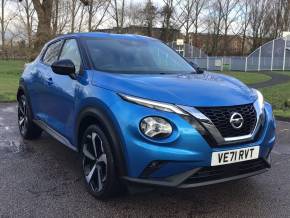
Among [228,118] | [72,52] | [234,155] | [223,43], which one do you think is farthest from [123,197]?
[223,43]

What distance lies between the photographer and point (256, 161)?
386 centimetres

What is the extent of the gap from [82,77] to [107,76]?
1.37 ft

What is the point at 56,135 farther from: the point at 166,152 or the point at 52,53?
the point at 166,152

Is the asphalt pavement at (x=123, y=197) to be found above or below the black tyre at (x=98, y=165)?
below

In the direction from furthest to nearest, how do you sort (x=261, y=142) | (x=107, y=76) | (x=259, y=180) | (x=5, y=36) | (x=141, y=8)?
(x=141, y=8)
(x=5, y=36)
(x=259, y=180)
(x=107, y=76)
(x=261, y=142)

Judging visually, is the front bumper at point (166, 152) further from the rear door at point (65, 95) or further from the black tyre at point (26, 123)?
the black tyre at point (26, 123)


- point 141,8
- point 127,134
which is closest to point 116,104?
point 127,134

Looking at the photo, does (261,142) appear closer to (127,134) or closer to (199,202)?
(199,202)

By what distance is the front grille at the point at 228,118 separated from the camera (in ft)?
11.6

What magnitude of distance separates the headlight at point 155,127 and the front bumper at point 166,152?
0.03 metres

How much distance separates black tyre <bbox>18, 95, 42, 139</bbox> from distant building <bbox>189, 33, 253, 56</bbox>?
190ft

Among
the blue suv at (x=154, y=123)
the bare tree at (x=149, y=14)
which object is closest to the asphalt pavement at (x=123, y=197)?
the blue suv at (x=154, y=123)

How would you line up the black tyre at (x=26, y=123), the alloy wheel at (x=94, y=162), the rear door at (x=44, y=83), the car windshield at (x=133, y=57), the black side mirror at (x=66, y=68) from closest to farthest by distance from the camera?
the alloy wheel at (x=94, y=162), the black side mirror at (x=66, y=68), the car windshield at (x=133, y=57), the rear door at (x=44, y=83), the black tyre at (x=26, y=123)

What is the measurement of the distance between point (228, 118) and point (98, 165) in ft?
4.36
